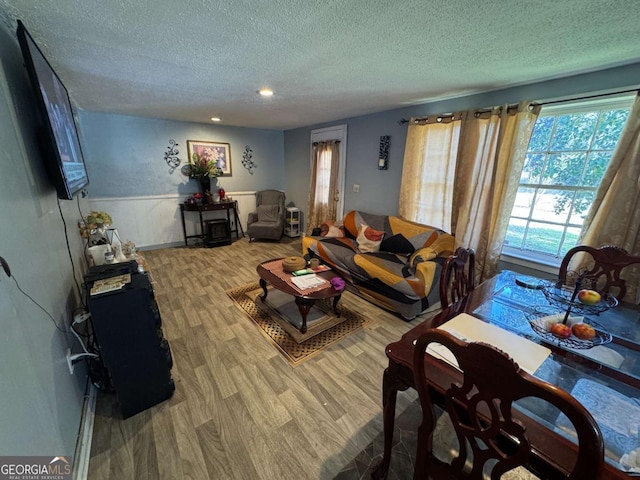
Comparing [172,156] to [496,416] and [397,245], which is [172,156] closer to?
[397,245]

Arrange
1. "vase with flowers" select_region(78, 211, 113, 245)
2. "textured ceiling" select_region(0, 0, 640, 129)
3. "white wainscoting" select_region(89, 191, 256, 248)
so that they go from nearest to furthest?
"textured ceiling" select_region(0, 0, 640, 129), "vase with flowers" select_region(78, 211, 113, 245), "white wainscoting" select_region(89, 191, 256, 248)

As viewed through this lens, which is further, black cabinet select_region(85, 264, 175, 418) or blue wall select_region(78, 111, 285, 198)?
blue wall select_region(78, 111, 285, 198)

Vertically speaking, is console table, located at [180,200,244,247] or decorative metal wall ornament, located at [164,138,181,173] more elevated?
decorative metal wall ornament, located at [164,138,181,173]

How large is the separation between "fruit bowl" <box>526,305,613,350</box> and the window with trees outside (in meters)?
1.30

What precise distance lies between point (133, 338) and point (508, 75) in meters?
3.37

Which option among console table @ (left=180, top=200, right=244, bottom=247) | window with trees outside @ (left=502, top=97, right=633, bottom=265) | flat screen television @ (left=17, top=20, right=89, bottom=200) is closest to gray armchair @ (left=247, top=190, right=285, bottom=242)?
console table @ (left=180, top=200, right=244, bottom=247)

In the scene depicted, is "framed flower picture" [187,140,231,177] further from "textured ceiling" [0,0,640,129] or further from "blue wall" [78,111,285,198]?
"textured ceiling" [0,0,640,129]

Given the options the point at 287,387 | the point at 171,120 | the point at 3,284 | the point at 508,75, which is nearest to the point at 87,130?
the point at 171,120

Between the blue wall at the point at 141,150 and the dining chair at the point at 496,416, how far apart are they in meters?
4.98

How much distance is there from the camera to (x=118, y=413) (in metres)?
1.53

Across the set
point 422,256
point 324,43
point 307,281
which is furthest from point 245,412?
point 324,43

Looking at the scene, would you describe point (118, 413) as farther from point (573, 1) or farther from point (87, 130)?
point (87, 130)

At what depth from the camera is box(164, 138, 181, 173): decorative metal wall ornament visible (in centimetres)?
430

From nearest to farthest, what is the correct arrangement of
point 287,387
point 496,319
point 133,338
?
point 496,319
point 133,338
point 287,387
